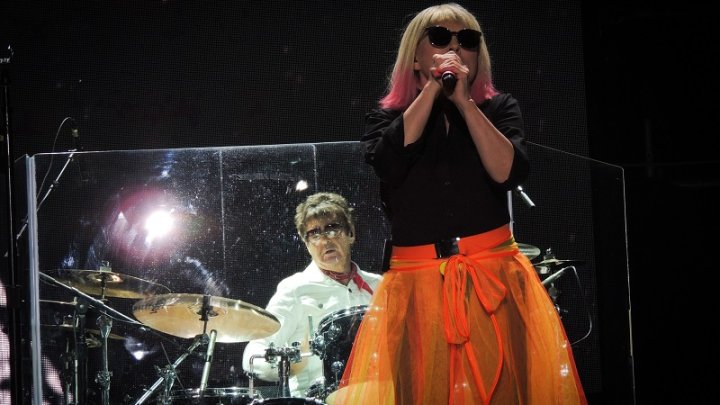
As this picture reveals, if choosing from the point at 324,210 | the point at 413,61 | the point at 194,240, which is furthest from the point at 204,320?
the point at 413,61

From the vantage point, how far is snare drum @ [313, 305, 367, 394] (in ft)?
9.23

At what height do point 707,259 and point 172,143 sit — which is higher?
point 172,143

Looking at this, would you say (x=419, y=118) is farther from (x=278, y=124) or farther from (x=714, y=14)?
(x=714, y=14)

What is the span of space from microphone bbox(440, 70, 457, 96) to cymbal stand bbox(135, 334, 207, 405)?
1587mm

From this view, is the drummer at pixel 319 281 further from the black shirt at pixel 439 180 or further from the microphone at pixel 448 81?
the microphone at pixel 448 81

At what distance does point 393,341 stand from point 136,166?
1.56 meters

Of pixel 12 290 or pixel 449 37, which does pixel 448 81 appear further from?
pixel 12 290

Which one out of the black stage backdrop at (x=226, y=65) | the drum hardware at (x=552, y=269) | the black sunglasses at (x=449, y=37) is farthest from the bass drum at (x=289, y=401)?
the black stage backdrop at (x=226, y=65)

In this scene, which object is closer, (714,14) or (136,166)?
(136,166)

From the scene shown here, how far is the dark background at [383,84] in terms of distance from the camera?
150 inches

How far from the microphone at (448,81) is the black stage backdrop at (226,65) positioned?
94.2 inches

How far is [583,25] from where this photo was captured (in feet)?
13.1

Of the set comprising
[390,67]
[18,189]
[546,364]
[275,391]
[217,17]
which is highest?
[217,17]

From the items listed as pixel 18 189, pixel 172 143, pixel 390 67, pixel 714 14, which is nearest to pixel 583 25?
pixel 714 14
